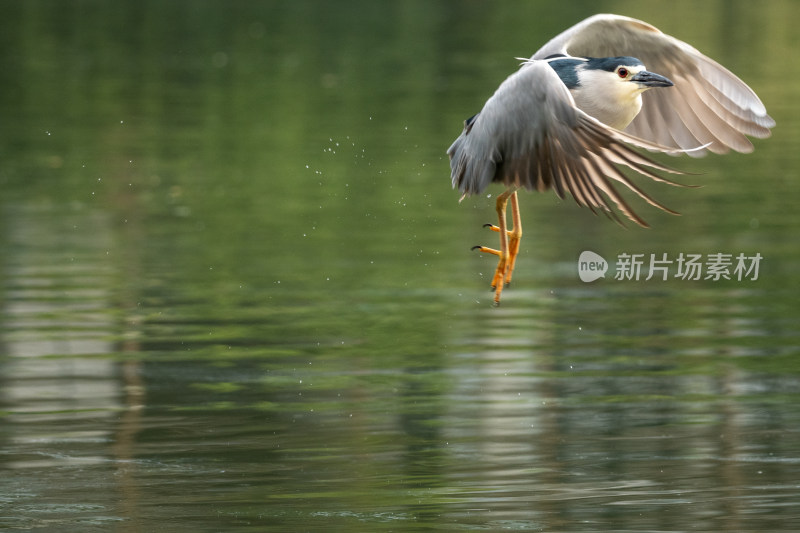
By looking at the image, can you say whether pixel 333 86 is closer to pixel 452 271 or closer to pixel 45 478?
pixel 452 271

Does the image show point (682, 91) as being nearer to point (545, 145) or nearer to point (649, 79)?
point (649, 79)

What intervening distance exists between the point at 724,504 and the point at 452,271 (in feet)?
24.0

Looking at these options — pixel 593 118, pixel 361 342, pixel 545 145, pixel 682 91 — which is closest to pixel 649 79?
pixel 593 118

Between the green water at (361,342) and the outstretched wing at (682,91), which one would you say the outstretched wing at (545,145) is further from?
the green water at (361,342)

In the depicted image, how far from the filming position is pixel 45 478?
9461mm

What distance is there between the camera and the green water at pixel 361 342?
911 centimetres

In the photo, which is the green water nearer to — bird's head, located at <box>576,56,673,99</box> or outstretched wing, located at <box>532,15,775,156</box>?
outstretched wing, located at <box>532,15,775,156</box>

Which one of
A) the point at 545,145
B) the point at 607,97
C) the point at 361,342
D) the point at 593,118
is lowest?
the point at 361,342

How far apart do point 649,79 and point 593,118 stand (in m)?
0.38

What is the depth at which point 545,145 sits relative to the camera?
352 inches

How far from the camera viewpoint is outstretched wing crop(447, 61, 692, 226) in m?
8.70

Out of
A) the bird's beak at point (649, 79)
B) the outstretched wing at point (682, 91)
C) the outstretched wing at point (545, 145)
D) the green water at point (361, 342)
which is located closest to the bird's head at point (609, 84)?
the bird's beak at point (649, 79)

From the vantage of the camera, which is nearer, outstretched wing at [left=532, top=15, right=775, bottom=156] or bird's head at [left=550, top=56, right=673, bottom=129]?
bird's head at [left=550, top=56, right=673, bottom=129]

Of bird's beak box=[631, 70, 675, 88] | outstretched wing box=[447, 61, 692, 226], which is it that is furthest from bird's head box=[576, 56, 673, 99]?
outstretched wing box=[447, 61, 692, 226]
